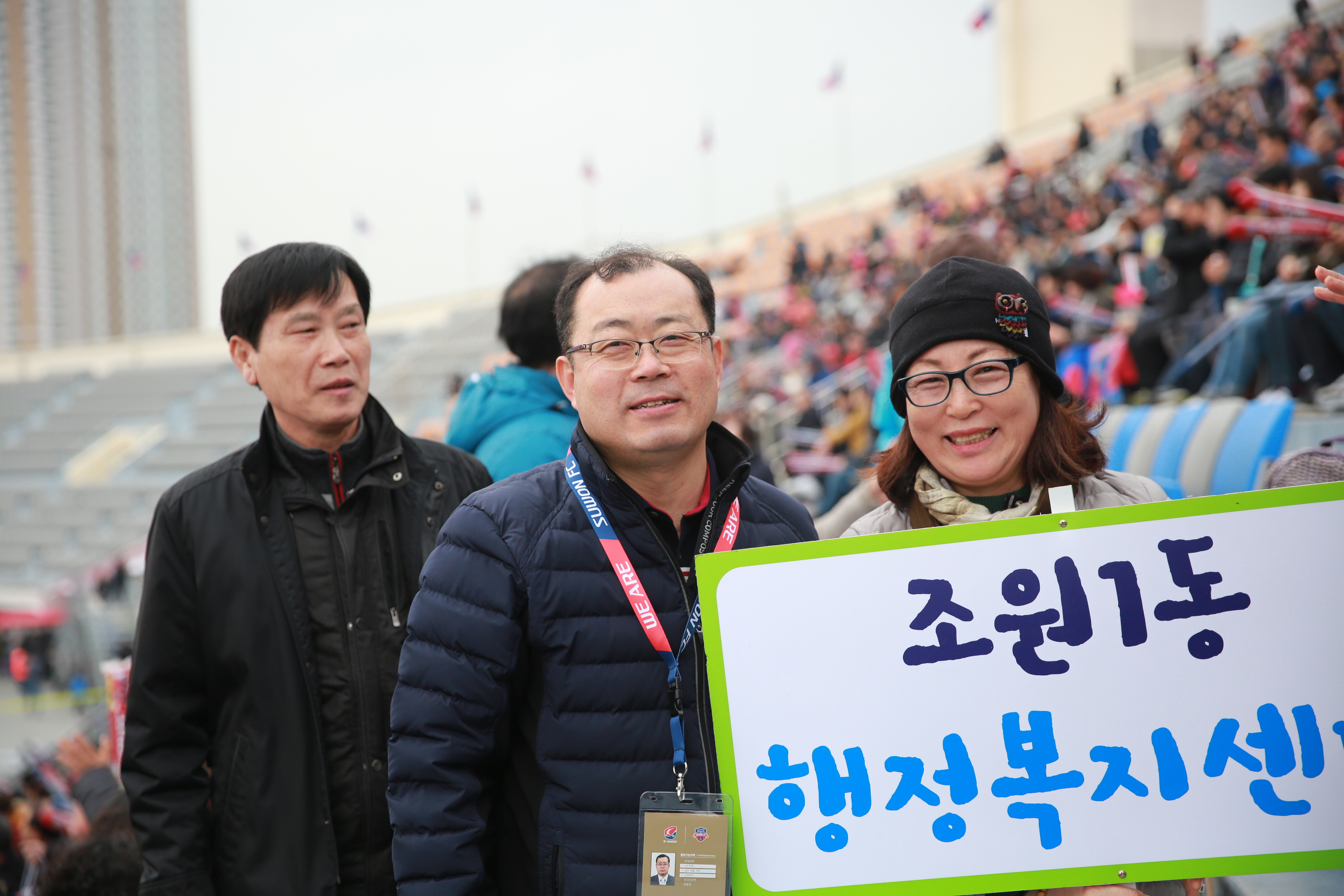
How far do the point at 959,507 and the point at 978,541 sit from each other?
5.5 inches

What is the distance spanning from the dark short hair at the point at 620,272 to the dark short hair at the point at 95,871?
6.05 feet

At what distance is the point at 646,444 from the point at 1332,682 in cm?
97

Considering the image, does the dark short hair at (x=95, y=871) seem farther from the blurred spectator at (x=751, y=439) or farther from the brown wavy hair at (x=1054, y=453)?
the brown wavy hair at (x=1054, y=453)

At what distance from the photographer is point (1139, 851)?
121cm

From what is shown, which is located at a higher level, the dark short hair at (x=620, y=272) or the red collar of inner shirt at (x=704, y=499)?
the dark short hair at (x=620, y=272)

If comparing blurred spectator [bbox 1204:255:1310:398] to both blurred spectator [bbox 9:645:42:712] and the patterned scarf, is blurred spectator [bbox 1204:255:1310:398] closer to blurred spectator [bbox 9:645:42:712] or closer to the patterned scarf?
the patterned scarf

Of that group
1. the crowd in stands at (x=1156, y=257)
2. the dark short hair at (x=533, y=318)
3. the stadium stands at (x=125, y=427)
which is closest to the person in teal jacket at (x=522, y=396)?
the dark short hair at (x=533, y=318)

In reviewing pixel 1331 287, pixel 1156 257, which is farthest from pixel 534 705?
pixel 1156 257

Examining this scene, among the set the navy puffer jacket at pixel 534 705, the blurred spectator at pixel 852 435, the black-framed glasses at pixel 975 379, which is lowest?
the navy puffer jacket at pixel 534 705

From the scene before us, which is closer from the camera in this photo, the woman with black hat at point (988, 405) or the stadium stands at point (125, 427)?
the woman with black hat at point (988, 405)

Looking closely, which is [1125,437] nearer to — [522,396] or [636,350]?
[522,396]

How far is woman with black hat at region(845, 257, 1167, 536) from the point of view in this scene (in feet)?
4.48

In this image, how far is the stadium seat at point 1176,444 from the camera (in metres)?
3.21

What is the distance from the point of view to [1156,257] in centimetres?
830
